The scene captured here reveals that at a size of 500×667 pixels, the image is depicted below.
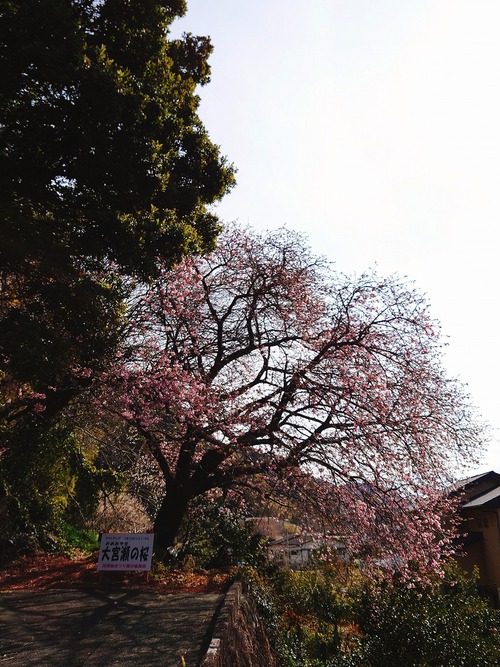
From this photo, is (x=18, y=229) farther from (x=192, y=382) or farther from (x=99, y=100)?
(x=192, y=382)

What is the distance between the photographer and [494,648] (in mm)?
7273

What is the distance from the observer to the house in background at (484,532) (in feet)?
57.8

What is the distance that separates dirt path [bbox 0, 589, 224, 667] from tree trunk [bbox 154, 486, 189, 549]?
2.45 m

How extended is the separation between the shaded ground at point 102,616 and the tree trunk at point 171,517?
121cm

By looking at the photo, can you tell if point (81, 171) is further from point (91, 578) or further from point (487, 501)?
point (487, 501)

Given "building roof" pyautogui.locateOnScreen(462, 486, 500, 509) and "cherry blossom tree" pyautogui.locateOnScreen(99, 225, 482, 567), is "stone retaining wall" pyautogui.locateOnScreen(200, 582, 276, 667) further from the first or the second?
"building roof" pyautogui.locateOnScreen(462, 486, 500, 509)

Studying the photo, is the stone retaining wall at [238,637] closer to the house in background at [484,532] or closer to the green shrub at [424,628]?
the green shrub at [424,628]

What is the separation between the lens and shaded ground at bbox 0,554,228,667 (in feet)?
15.9

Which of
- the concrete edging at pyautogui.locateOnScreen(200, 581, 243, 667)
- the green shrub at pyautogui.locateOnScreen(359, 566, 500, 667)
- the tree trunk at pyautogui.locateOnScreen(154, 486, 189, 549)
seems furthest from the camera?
the tree trunk at pyautogui.locateOnScreen(154, 486, 189, 549)

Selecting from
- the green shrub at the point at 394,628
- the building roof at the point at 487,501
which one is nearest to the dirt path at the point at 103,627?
the green shrub at the point at 394,628

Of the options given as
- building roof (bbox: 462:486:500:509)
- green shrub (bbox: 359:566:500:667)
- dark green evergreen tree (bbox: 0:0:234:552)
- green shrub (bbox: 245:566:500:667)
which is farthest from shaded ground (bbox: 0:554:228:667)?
building roof (bbox: 462:486:500:509)

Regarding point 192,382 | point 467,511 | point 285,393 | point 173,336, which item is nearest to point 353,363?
point 285,393

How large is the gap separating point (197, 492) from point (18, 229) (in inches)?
266

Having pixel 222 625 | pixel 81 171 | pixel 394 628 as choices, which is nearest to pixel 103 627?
pixel 222 625
